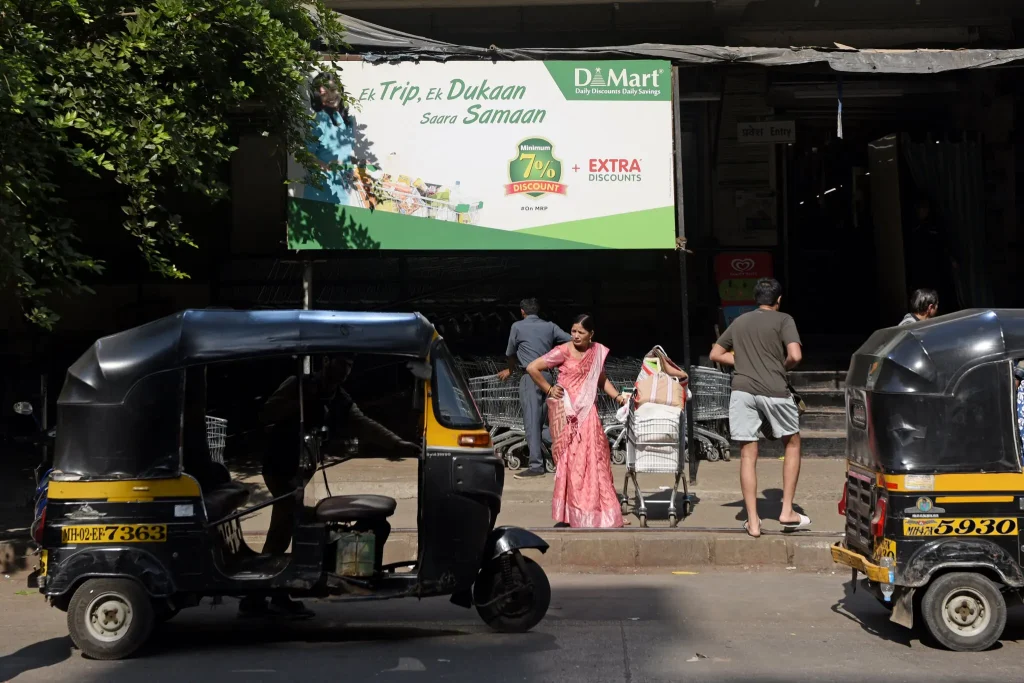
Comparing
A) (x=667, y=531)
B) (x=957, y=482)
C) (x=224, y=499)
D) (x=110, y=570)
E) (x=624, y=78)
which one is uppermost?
(x=624, y=78)

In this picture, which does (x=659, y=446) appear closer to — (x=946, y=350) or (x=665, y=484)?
(x=665, y=484)

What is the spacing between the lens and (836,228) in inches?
609

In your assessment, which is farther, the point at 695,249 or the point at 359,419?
the point at 695,249

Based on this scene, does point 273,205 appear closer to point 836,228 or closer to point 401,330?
point 836,228

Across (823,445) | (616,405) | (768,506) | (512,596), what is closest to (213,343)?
(512,596)

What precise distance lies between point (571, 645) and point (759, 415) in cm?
311

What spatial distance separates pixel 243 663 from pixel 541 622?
74.6 inches

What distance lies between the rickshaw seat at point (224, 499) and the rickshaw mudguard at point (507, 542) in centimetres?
158

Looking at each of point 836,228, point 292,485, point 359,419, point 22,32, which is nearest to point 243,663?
point 292,485

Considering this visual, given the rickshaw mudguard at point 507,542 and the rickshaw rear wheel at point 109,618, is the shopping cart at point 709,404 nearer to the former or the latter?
the rickshaw mudguard at point 507,542

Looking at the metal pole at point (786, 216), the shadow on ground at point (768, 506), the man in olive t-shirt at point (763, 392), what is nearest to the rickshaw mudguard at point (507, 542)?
the man in olive t-shirt at point (763, 392)

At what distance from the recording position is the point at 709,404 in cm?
1255

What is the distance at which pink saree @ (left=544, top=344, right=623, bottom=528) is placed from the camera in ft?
29.2

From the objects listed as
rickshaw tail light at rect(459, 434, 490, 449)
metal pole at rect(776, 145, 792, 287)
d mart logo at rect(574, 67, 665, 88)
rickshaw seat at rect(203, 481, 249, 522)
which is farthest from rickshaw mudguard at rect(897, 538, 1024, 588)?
metal pole at rect(776, 145, 792, 287)
